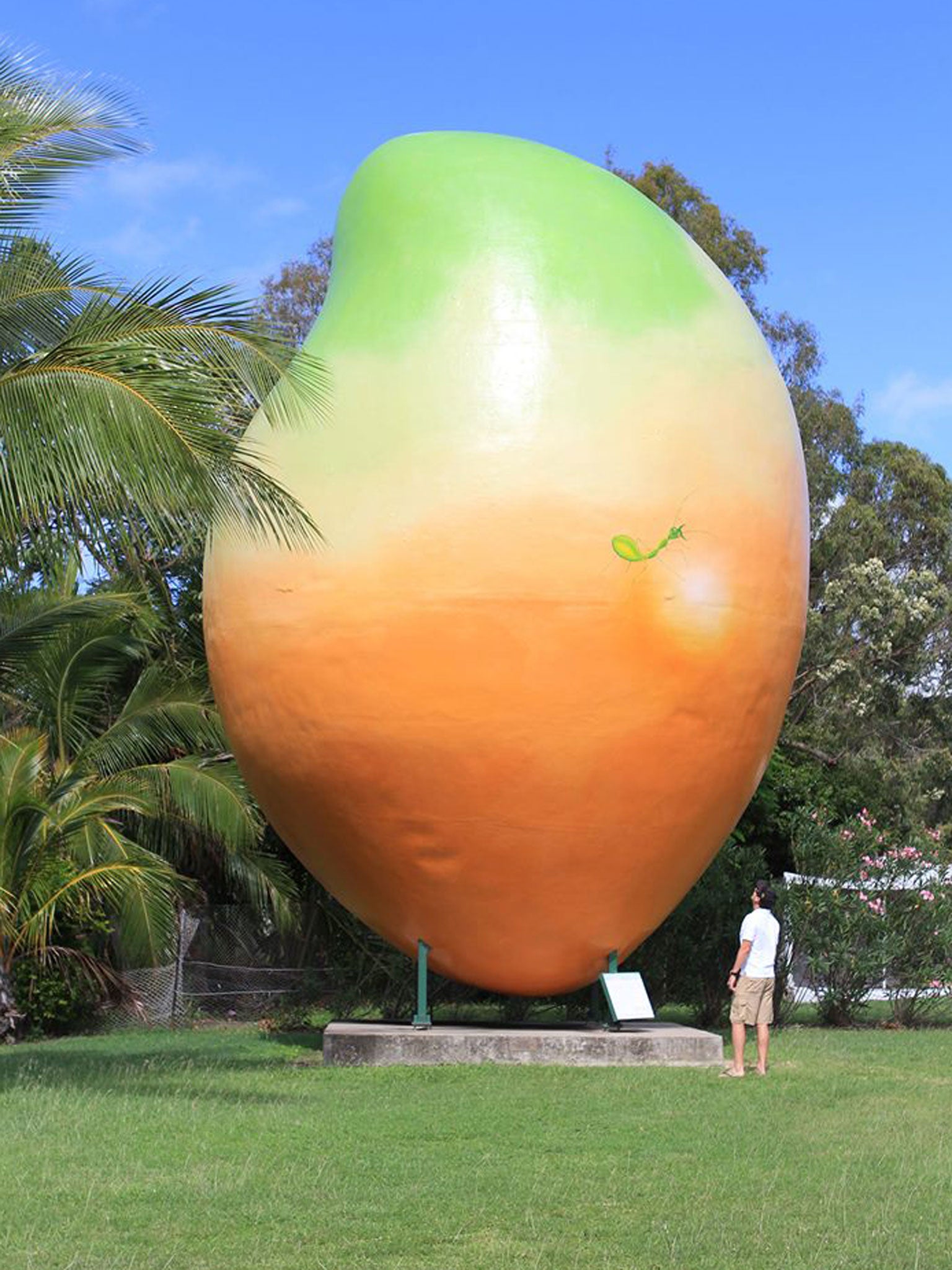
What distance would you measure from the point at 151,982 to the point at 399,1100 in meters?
7.17

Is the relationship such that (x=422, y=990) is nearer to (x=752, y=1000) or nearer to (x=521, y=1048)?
(x=521, y=1048)

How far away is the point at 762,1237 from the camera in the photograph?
6.33 metres

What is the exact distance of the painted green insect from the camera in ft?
38.8

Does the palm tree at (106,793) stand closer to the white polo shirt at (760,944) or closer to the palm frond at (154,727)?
the palm frond at (154,727)

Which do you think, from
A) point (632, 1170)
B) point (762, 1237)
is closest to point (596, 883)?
point (632, 1170)

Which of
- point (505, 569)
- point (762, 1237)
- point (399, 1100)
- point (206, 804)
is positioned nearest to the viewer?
point (762, 1237)

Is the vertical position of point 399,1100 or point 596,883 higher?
point 596,883

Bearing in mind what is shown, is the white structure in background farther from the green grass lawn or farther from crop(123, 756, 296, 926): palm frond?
crop(123, 756, 296, 926): palm frond

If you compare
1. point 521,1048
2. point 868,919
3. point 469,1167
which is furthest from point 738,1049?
point 868,919

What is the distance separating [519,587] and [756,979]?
121 inches

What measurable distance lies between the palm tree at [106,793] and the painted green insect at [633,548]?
4587 millimetres

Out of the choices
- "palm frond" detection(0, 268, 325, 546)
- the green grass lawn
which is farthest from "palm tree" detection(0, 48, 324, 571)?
the green grass lawn

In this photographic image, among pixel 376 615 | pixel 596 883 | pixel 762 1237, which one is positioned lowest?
pixel 762 1237

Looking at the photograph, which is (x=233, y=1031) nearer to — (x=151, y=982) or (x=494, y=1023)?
(x=151, y=982)
